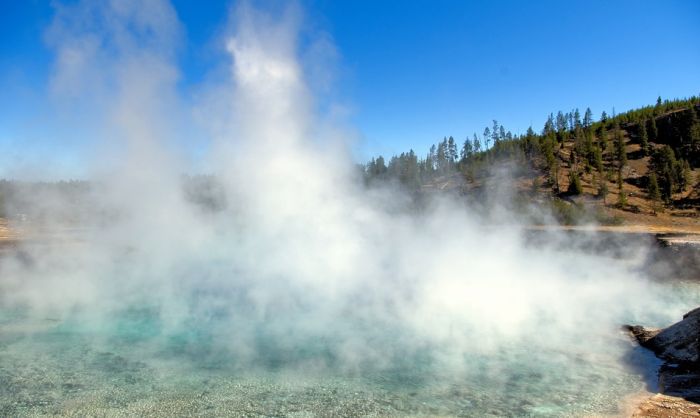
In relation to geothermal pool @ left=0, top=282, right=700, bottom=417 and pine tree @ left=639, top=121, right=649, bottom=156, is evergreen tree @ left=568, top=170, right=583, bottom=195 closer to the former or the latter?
pine tree @ left=639, top=121, right=649, bottom=156

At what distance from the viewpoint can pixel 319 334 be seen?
8945 mm

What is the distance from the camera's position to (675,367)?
7.81m

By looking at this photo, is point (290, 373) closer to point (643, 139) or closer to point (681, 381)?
point (681, 381)

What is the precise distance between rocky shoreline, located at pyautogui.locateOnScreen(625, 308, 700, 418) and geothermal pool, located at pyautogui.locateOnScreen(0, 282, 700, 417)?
31 centimetres

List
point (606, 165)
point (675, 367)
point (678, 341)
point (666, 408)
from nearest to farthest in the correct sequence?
point (666, 408)
point (675, 367)
point (678, 341)
point (606, 165)

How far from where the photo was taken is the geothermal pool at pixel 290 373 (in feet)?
20.1

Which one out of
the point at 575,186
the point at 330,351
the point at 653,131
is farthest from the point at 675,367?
the point at 653,131

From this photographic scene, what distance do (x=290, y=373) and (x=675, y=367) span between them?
725cm

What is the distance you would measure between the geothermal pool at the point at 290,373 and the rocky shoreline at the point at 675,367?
31 centimetres

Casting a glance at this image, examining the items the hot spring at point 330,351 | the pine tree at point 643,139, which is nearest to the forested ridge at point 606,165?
the pine tree at point 643,139

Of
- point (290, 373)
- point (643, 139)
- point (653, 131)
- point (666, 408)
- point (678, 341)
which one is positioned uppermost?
point (653, 131)

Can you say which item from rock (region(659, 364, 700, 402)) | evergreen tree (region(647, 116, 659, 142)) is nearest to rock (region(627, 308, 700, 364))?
rock (region(659, 364, 700, 402))

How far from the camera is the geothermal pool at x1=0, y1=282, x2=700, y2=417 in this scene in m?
6.13

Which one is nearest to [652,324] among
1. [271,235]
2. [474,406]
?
[474,406]
